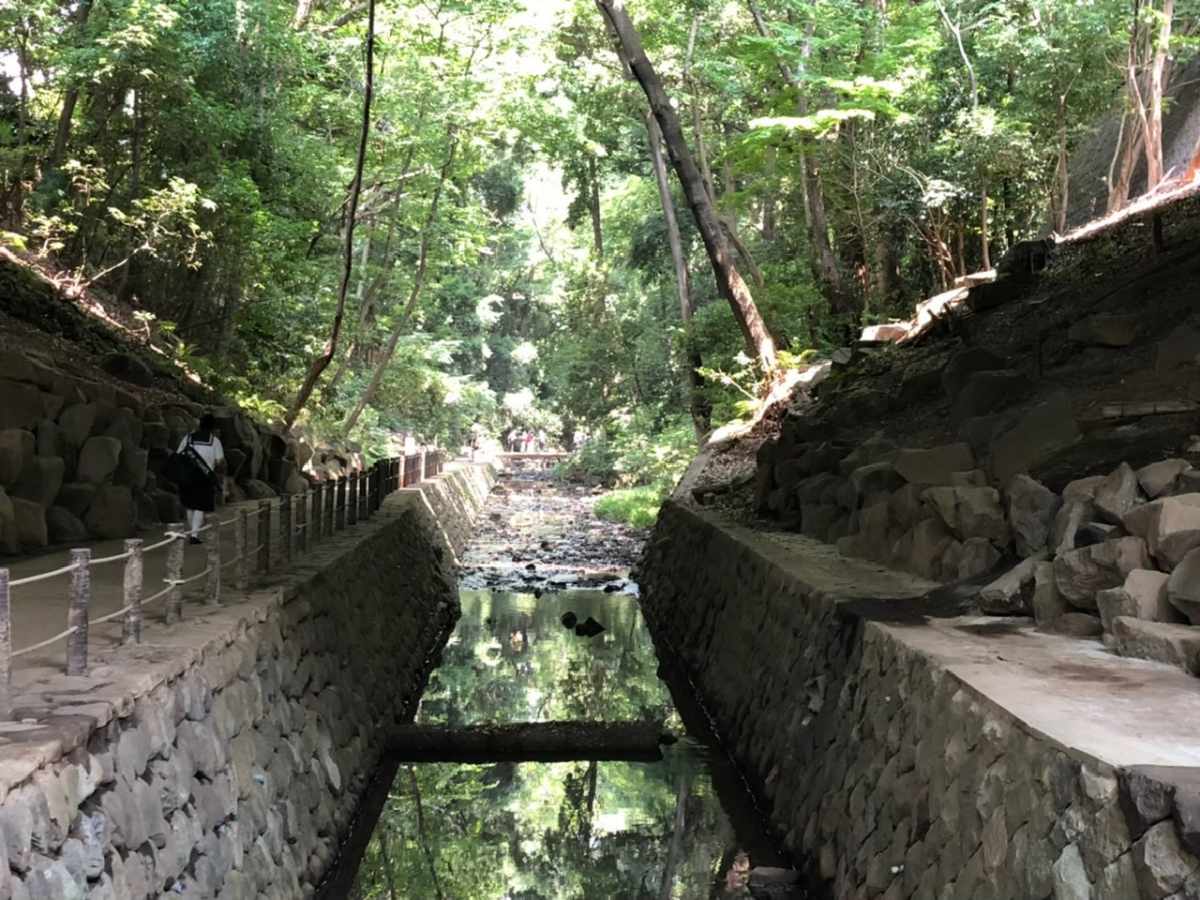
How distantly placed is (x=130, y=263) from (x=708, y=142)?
15049mm

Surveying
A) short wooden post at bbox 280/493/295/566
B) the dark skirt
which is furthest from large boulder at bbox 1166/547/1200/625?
the dark skirt

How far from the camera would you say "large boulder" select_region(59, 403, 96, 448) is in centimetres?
1042

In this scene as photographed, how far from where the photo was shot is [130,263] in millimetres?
17953

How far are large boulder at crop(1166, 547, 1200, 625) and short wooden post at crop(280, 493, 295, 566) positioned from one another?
281 inches

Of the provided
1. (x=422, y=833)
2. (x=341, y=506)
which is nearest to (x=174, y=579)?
(x=422, y=833)

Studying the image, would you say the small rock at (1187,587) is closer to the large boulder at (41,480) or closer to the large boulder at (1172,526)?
the large boulder at (1172,526)

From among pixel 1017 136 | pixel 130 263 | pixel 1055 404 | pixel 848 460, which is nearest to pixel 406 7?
pixel 130 263

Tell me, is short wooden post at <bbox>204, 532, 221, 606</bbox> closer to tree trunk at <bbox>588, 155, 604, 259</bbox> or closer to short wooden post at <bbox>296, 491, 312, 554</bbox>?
short wooden post at <bbox>296, 491, 312, 554</bbox>

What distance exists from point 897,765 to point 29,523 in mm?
7622

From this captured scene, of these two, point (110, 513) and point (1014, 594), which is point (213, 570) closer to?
point (110, 513)

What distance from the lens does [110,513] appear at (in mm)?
10711

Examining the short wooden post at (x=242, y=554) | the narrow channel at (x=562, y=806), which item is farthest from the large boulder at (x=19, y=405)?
the narrow channel at (x=562, y=806)

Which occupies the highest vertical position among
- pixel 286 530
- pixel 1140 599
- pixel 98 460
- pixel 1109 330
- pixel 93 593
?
pixel 1109 330

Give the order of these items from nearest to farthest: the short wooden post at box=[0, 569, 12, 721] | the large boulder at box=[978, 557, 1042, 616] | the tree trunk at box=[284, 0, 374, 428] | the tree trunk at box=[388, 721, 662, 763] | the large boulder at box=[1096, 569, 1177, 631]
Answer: the short wooden post at box=[0, 569, 12, 721] → the large boulder at box=[1096, 569, 1177, 631] → the large boulder at box=[978, 557, 1042, 616] → the tree trunk at box=[388, 721, 662, 763] → the tree trunk at box=[284, 0, 374, 428]
